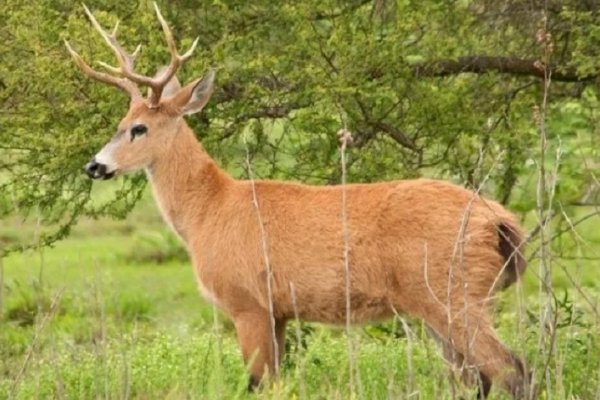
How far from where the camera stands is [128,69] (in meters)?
9.41

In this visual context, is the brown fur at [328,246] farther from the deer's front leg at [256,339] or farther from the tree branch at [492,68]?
the tree branch at [492,68]

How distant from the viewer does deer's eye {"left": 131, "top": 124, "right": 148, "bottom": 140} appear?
31.8 feet

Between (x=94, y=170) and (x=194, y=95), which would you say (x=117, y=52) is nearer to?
(x=194, y=95)

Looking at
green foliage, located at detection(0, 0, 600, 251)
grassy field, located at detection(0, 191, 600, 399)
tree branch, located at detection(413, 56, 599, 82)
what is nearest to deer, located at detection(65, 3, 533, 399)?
grassy field, located at detection(0, 191, 600, 399)

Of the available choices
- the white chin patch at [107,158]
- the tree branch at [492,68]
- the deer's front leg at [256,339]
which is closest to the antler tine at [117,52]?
the white chin patch at [107,158]

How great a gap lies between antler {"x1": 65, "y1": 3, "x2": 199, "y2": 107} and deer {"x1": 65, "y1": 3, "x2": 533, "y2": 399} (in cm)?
1

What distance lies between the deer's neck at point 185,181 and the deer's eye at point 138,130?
18 cm

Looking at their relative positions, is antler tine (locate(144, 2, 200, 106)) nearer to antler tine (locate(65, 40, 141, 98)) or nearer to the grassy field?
antler tine (locate(65, 40, 141, 98))

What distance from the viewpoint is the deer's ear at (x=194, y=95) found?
9375 mm

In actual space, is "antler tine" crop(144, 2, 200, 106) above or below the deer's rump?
above

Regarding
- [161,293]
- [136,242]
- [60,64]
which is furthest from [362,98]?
[136,242]

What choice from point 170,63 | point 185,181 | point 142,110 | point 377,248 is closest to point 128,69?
point 170,63

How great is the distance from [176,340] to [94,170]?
5.96 ft

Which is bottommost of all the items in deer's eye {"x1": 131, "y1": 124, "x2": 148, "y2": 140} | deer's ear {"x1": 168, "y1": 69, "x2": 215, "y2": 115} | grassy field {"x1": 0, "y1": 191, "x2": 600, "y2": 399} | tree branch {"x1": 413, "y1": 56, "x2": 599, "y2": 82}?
grassy field {"x1": 0, "y1": 191, "x2": 600, "y2": 399}
